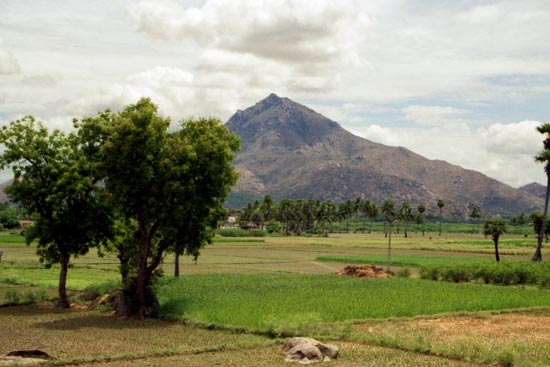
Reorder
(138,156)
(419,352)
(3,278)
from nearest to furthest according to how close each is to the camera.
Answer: (419,352), (138,156), (3,278)

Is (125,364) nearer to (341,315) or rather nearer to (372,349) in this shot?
(372,349)

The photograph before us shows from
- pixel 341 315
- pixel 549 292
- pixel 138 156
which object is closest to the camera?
pixel 341 315

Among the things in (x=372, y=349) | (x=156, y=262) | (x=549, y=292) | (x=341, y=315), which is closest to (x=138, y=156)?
(x=156, y=262)

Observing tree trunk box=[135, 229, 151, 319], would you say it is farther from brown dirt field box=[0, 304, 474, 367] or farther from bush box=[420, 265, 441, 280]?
bush box=[420, 265, 441, 280]

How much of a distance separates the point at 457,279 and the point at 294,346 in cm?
3716

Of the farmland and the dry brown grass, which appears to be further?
the farmland

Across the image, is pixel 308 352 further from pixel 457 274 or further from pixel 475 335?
pixel 457 274

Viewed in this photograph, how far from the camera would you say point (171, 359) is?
2323cm

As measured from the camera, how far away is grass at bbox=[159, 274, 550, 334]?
31.4 meters

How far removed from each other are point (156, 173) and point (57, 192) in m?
6.40

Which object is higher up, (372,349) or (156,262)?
(156,262)

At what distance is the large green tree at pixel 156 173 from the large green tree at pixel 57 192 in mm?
2105

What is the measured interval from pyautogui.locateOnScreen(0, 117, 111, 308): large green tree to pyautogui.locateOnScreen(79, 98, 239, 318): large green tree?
2.11 m

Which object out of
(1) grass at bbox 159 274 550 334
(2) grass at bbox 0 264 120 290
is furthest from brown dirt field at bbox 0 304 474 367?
(2) grass at bbox 0 264 120 290
